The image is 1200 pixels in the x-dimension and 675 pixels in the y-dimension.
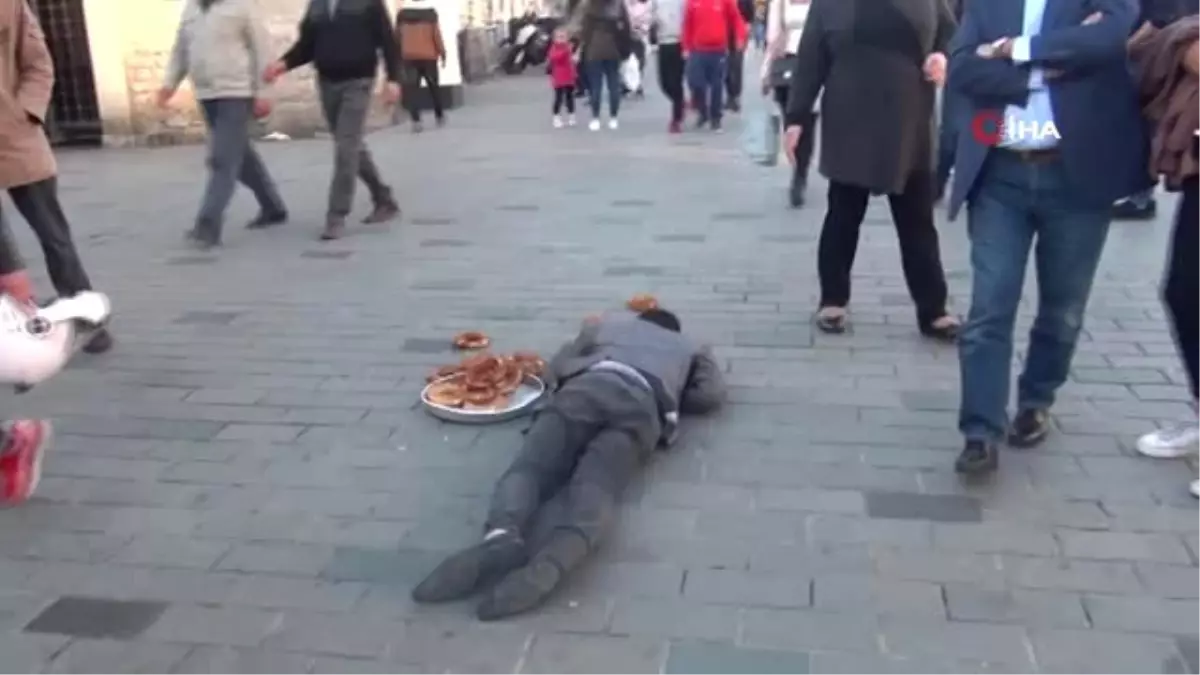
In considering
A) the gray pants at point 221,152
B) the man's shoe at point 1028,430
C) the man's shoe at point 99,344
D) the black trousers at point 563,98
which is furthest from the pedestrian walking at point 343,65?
the black trousers at point 563,98

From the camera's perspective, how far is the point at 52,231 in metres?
5.89

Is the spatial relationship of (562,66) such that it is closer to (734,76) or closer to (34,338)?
(734,76)

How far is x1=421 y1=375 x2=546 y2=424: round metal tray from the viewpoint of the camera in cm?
487

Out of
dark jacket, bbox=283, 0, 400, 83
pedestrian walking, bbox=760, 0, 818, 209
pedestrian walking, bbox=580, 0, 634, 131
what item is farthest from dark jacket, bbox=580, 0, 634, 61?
dark jacket, bbox=283, 0, 400, 83

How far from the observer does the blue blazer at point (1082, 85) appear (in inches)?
152

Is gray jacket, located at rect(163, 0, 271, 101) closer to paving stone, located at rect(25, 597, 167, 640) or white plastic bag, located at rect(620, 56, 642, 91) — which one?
paving stone, located at rect(25, 597, 167, 640)

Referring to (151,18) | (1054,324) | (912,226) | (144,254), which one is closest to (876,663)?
(1054,324)

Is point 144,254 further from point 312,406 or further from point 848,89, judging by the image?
point 848,89

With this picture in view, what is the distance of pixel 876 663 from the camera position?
10.2ft

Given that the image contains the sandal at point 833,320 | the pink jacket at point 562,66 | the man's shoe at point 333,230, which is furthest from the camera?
the pink jacket at point 562,66

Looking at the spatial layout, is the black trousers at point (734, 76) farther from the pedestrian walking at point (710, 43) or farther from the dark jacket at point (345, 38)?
the dark jacket at point (345, 38)

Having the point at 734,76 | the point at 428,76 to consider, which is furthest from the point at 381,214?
the point at 734,76

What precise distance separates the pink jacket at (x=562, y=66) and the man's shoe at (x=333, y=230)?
8.06 m

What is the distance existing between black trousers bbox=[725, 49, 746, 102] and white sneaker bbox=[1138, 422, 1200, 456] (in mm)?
11828
